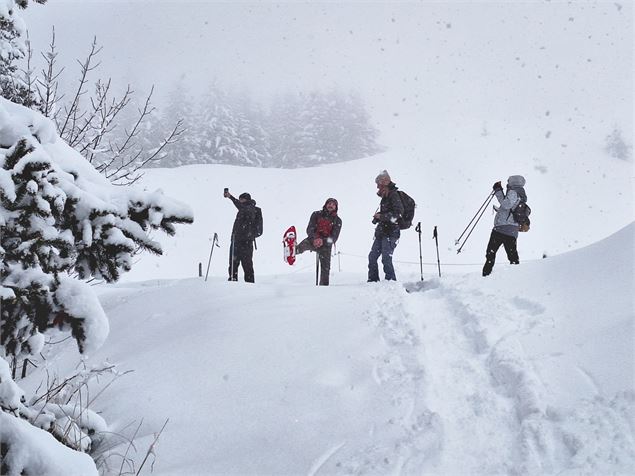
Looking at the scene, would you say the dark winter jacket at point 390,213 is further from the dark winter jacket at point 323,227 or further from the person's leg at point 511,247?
the person's leg at point 511,247

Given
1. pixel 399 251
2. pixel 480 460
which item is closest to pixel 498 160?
pixel 399 251

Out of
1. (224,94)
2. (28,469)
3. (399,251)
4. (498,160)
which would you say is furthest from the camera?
(224,94)

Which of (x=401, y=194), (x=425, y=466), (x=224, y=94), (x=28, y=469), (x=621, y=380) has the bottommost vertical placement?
(x=425, y=466)

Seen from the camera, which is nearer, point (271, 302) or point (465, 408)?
point (465, 408)

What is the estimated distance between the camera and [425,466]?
112 inches

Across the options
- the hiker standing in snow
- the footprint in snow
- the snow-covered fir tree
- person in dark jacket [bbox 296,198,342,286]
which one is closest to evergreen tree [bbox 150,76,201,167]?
person in dark jacket [bbox 296,198,342,286]

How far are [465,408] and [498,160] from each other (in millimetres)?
42631

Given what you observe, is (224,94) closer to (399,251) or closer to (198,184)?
(198,184)

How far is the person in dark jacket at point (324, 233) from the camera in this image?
9.22m

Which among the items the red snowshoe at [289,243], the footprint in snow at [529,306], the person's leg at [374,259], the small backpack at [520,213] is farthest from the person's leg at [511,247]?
the red snowshoe at [289,243]

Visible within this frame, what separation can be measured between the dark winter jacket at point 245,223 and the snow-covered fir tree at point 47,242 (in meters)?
7.45

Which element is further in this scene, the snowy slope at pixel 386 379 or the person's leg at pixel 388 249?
the person's leg at pixel 388 249

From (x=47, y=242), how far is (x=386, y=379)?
2.86 m

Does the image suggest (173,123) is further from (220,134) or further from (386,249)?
(386,249)
